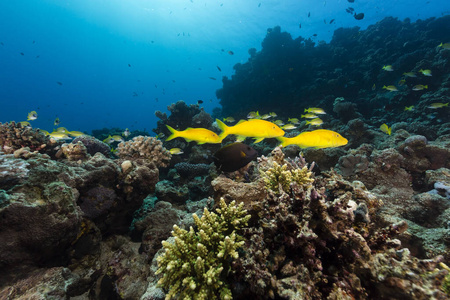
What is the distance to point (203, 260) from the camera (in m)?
1.59

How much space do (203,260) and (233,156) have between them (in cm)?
207

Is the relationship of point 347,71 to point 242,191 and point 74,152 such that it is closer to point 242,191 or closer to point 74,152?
point 242,191

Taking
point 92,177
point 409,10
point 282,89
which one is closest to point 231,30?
point 409,10

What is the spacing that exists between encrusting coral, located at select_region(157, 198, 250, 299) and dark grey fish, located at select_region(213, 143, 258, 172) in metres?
1.43

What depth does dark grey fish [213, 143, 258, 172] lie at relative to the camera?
11.3 feet

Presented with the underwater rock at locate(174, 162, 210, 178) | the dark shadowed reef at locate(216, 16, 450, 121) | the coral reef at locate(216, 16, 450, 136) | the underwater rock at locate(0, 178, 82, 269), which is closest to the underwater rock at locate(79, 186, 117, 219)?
the underwater rock at locate(0, 178, 82, 269)

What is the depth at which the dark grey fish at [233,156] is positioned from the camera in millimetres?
3454

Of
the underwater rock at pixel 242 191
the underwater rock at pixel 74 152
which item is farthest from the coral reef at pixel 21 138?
the underwater rock at pixel 242 191

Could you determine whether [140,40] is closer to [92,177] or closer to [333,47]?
[333,47]

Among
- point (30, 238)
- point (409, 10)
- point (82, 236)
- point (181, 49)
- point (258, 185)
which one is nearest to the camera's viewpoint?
point (30, 238)

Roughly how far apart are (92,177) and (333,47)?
2877 cm

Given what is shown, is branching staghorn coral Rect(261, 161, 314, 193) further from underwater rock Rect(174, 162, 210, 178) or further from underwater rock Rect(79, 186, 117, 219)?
underwater rock Rect(174, 162, 210, 178)

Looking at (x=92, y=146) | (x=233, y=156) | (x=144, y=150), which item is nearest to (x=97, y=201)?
(x=144, y=150)

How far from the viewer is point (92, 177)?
3857 millimetres
